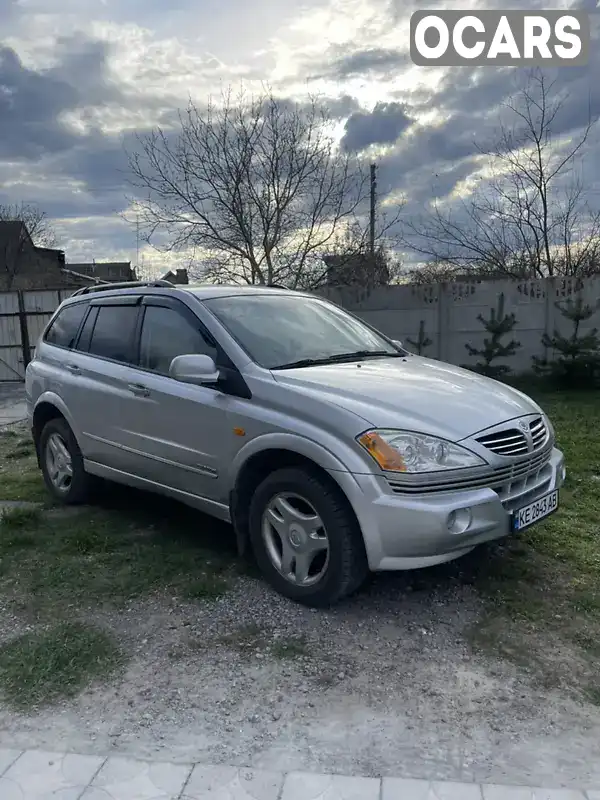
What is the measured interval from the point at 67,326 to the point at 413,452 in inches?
140

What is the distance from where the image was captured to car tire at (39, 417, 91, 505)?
529 centimetres

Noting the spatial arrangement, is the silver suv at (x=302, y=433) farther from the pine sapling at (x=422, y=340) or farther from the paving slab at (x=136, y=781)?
the pine sapling at (x=422, y=340)

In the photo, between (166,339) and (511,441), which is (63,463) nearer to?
(166,339)

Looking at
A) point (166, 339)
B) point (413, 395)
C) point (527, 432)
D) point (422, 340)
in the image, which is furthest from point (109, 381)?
point (422, 340)

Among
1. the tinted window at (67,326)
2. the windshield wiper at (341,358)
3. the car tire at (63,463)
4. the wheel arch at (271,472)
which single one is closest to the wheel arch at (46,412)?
the car tire at (63,463)

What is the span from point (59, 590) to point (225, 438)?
1302 millimetres

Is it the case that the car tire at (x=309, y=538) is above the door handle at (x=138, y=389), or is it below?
below

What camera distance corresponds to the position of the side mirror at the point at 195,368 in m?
3.82

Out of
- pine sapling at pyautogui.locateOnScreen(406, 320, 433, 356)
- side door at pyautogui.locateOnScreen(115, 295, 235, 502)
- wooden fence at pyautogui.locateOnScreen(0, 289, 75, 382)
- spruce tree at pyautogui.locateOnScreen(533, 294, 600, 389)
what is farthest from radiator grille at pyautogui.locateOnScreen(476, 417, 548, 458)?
wooden fence at pyautogui.locateOnScreen(0, 289, 75, 382)

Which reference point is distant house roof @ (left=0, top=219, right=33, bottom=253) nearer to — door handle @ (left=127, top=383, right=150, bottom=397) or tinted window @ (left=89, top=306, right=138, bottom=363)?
tinted window @ (left=89, top=306, right=138, bottom=363)

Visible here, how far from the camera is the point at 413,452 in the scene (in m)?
3.24

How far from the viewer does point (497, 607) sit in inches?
140

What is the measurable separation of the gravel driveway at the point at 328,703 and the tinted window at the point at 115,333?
6.48 ft

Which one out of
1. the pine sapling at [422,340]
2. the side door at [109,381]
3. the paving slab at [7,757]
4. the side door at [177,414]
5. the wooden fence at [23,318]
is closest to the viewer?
the paving slab at [7,757]
